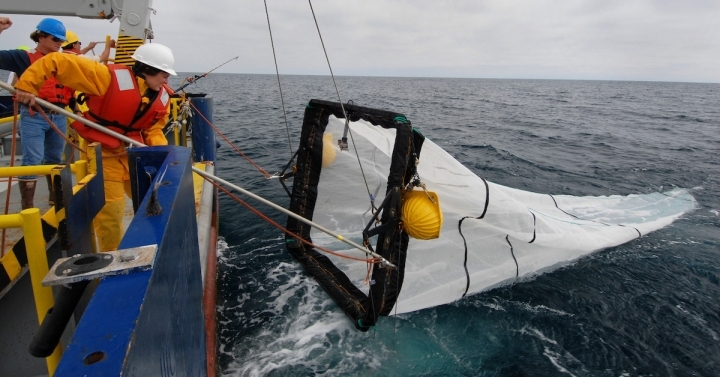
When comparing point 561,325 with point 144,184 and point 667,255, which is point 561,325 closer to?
point 667,255

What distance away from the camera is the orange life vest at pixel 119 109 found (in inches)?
131

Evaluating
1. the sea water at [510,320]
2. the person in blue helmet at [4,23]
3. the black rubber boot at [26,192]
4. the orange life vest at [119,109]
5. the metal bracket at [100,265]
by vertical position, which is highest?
the person in blue helmet at [4,23]

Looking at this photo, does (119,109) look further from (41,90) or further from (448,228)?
(448,228)

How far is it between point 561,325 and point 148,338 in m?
5.11

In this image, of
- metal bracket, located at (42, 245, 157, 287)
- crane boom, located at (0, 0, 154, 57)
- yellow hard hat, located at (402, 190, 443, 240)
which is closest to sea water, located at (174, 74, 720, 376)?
yellow hard hat, located at (402, 190, 443, 240)

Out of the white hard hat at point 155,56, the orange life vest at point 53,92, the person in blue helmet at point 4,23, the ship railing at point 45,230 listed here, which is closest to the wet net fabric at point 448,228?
the white hard hat at point 155,56

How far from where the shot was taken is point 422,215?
371cm

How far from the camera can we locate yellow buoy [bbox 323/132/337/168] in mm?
5277

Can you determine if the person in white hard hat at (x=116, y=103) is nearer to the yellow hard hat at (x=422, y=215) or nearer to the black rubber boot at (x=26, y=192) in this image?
the black rubber boot at (x=26, y=192)

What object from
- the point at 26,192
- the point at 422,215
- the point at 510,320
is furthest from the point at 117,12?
the point at 510,320

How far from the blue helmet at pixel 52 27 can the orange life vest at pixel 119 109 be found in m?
1.49

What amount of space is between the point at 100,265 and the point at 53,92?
4.30m

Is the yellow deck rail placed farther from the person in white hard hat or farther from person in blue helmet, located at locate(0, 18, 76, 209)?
person in blue helmet, located at locate(0, 18, 76, 209)

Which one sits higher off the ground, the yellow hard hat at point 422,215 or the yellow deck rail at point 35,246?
the yellow deck rail at point 35,246
